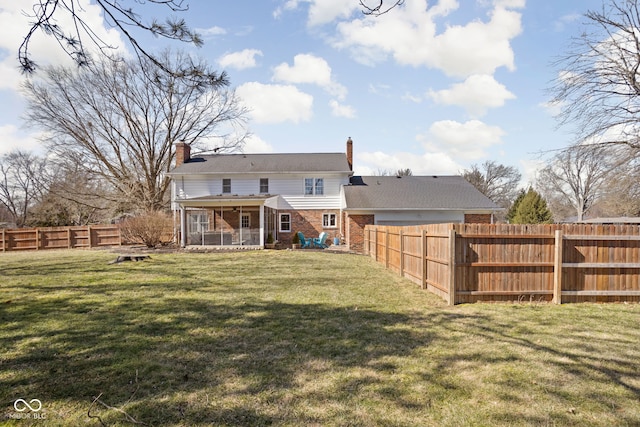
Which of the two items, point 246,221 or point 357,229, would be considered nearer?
point 357,229

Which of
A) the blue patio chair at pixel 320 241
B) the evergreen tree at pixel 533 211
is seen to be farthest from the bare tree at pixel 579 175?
the blue patio chair at pixel 320 241

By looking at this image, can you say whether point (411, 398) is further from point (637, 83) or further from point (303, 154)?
point (303, 154)

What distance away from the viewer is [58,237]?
2244 cm

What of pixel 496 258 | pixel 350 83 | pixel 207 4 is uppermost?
pixel 350 83

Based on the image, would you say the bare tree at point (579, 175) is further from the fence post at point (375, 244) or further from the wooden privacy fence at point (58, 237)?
the wooden privacy fence at point (58, 237)

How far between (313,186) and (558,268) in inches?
725

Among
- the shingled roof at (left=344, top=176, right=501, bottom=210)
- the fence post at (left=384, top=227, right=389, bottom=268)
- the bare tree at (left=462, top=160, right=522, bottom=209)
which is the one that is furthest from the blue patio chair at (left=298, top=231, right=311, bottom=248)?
the bare tree at (left=462, top=160, right=522, bottom=209)

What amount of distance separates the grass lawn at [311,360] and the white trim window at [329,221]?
16.6 metres

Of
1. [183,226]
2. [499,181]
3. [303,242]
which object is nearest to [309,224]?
[303,242]

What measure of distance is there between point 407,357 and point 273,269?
8.03m

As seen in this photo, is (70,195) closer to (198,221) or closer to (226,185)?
(198,221)

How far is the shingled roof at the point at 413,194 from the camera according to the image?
72.3 feet

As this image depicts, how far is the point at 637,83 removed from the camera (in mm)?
13805

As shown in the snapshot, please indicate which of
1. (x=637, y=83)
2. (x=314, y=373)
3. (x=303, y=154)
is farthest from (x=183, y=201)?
(x=637, y=83)
